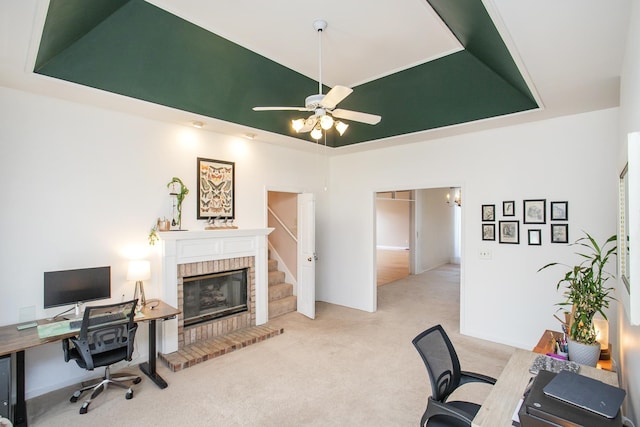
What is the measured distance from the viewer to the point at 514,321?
167 inches

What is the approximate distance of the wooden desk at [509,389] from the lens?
1.51 meters

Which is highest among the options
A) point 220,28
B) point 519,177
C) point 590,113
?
point 220,28

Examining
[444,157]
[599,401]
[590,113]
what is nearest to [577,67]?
[590,113]

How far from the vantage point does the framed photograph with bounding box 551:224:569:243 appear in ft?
12.7

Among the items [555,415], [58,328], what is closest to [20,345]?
[58,328]

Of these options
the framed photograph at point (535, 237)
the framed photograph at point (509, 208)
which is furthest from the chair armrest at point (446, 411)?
the framed photograph at point (509, 208)

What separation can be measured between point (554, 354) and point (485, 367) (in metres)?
1.41

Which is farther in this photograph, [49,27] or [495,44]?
[495,44]

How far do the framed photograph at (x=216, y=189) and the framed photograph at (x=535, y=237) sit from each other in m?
4.02

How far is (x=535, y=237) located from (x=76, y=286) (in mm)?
5229

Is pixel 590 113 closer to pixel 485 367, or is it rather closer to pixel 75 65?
pixel 485 367

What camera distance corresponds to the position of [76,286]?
3205 mm

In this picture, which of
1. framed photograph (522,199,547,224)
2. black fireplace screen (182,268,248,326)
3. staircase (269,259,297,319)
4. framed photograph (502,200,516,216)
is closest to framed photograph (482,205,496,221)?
framed photograph (502,200,516,216)

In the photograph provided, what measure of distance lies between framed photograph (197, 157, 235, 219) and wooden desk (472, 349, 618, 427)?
3773mm
